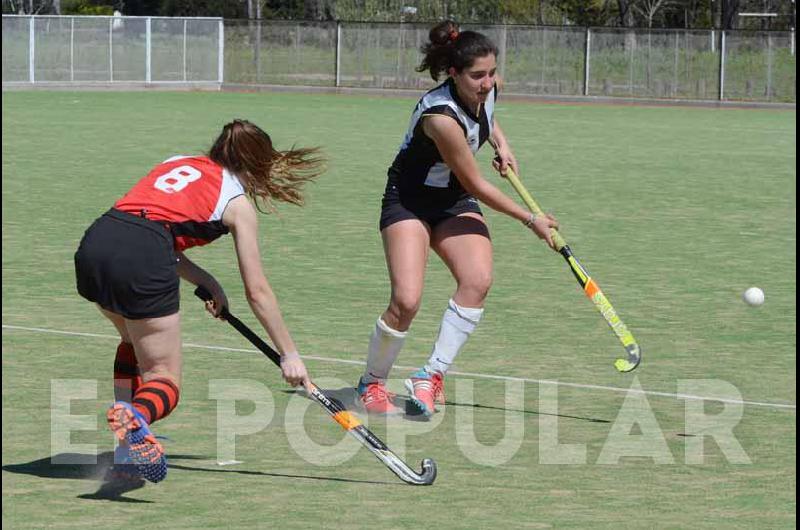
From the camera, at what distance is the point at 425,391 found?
25.2 ft

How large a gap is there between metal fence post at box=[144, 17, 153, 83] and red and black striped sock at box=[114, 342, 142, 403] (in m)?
39.0

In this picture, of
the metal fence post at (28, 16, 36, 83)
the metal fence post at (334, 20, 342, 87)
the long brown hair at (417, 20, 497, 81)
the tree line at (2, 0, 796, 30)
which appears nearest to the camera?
the long brown hair at (417, 20, 497, 81)

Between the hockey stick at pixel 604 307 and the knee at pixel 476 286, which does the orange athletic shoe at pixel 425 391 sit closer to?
the knee at pixel 476 286

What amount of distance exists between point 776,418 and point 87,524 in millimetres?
3492

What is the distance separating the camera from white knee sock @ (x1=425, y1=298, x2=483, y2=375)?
7910 mm

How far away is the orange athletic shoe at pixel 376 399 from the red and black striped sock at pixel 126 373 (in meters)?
1.40

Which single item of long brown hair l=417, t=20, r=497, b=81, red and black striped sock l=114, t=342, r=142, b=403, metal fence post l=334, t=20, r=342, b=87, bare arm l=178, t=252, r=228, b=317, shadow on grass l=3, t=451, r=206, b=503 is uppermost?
metal fence post l=334, t=20, r=342, b=87

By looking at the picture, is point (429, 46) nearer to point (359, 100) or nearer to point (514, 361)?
point (514, 361)

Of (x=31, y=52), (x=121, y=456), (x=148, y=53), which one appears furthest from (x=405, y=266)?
(x=148, y=53)

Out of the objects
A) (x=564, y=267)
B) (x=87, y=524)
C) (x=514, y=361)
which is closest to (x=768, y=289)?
(x=564, y=267)

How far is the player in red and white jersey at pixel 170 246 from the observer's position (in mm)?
6102

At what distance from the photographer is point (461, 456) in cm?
685

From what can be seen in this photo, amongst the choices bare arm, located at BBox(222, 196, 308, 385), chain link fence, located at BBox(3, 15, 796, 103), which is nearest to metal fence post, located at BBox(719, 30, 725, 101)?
chain link fence, located at BBox(3, 15, 796, 103)

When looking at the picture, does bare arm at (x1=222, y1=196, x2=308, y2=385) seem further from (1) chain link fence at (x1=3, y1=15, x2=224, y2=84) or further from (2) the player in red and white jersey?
(1) chain link fence at (x1=3, y1=15, x2=224, y2=84)
